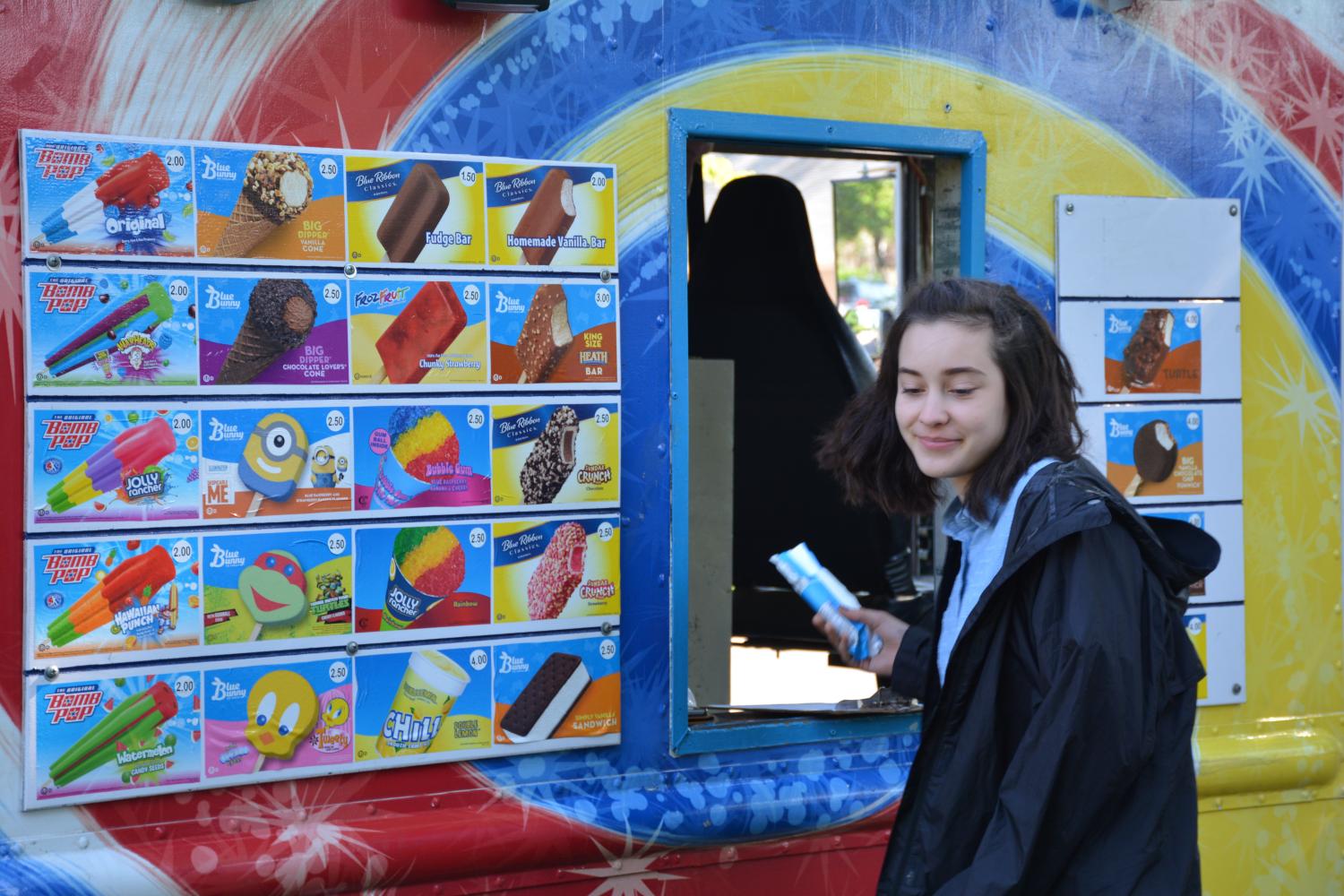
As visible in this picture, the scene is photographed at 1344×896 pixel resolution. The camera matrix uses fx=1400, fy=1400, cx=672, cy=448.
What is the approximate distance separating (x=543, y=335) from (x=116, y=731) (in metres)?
1.12

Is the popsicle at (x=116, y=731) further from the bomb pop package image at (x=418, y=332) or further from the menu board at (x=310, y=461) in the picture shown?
the bomb pop package image at (x=418, y=332)

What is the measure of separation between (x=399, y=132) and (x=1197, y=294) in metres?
2.06

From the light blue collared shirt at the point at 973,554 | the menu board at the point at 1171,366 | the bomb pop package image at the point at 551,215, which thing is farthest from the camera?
the menu board at the point at 1171,366

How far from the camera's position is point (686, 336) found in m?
3.10

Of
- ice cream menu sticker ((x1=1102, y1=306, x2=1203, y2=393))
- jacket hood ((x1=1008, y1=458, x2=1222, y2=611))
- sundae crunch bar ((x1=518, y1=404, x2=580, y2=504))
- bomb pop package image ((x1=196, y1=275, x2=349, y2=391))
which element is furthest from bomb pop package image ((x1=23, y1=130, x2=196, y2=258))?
ice cream menu sticker ((x1=1102, y1=306, x2=1203, y2=393))

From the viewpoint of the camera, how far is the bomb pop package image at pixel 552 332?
288cm

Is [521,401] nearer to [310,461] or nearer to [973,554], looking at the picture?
[310,461]

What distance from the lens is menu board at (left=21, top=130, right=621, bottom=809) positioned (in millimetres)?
2512

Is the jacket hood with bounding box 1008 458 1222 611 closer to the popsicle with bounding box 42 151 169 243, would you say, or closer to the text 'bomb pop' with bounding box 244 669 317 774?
the text 'bomb pop' with bounding box 244 669 317 774

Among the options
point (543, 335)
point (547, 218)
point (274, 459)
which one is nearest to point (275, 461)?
point (274, 459)

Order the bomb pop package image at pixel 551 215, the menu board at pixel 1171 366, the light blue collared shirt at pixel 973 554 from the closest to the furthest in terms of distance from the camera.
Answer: the light blue collared shirt at pixel 973 554
the bomb pop package image at pixel 551 215
the menu board at pixel 1171 366

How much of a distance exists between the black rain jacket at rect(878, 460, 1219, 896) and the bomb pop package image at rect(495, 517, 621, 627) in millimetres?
1027

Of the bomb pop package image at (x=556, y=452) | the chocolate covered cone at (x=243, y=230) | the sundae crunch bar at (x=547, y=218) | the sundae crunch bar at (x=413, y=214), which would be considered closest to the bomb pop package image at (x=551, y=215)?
the sundae crunch bar at (x=547, y=218)

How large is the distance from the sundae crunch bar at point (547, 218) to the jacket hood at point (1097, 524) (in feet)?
4.06
